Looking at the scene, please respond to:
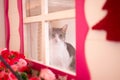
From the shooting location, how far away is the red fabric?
0.83 m

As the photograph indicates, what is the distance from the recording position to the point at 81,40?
105 centimetres

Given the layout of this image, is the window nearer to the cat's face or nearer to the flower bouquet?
the cat's face

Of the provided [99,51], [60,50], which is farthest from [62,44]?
[99,51]

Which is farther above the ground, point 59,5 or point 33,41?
point 59,5

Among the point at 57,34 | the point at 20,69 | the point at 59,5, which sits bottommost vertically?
the point at 20,69

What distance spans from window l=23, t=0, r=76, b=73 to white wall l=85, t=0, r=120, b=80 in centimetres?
19

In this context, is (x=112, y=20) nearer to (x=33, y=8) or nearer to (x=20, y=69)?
(x=20, y=69)

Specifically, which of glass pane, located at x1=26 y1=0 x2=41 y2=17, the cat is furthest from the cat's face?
glass pane, located at x1=26 y1=0 x2=41 y2=17

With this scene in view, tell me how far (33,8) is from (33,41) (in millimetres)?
303

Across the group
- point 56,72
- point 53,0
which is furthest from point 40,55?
point 53,0

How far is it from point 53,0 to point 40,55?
0.48m

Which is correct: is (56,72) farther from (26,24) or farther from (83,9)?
(26,24)

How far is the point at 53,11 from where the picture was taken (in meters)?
1.38

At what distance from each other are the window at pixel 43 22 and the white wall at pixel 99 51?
19 centimetres
